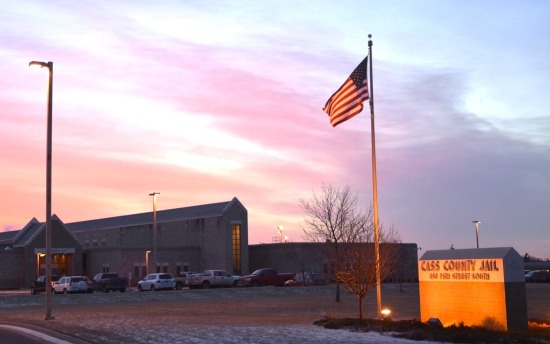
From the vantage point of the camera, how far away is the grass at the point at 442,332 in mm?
17906

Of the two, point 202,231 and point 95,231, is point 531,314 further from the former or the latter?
point 95,231

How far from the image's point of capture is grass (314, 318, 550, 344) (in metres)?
17.9

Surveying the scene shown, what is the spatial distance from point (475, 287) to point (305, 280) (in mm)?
49002

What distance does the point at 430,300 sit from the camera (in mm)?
23281

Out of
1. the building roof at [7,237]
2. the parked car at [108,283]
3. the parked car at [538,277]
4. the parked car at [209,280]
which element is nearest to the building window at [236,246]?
the parked car at [209,280]

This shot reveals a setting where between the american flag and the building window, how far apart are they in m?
58.5

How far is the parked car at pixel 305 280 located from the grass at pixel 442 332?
45313mm

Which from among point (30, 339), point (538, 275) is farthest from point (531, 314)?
point (538, 275)

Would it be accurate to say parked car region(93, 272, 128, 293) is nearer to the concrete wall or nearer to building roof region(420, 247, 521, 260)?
the concrete wall

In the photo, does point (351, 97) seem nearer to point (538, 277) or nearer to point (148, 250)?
point (148, 250)

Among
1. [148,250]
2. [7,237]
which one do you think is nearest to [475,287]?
[148,250]

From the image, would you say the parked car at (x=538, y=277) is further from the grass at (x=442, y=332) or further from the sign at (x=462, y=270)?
the sign at (x=462, y=270)

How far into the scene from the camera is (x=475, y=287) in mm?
21297

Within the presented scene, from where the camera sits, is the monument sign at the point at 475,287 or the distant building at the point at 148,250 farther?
the distant building at the point at 148,250
